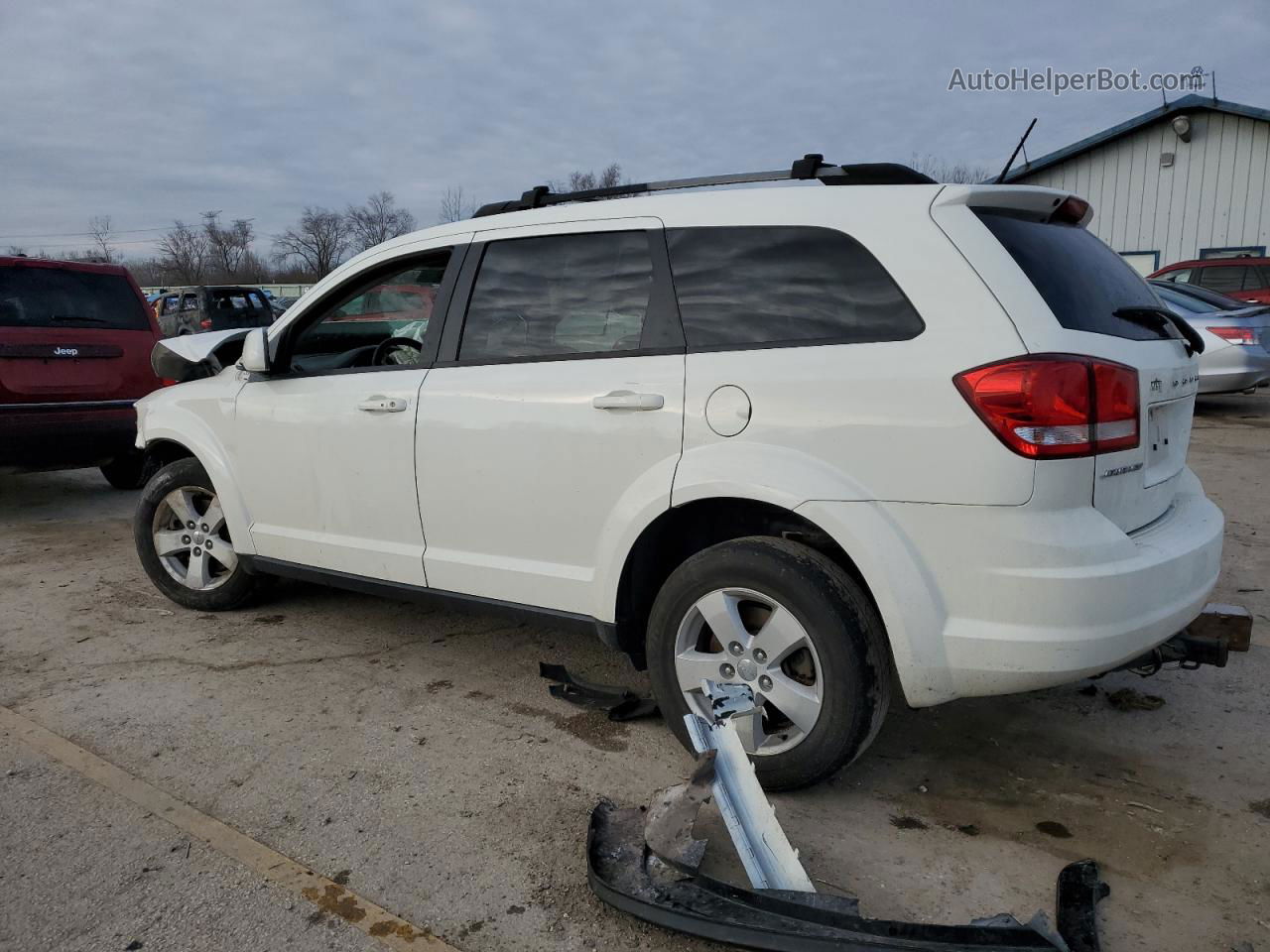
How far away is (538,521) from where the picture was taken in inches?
131

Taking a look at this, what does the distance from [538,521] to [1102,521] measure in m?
1.76

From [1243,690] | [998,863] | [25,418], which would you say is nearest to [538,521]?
[998,863]

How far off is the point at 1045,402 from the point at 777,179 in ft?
4.32

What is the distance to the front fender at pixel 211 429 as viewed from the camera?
14.3 ft

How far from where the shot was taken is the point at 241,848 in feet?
8.87

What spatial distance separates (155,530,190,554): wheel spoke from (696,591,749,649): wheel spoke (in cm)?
305

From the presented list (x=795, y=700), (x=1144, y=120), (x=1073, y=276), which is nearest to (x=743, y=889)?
(x=795, y=700)

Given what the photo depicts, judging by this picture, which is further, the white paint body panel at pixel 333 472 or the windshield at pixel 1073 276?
the white paint body panel at pixel 333 472

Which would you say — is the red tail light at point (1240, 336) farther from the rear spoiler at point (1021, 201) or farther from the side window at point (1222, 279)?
the rear spoiler at point (1021, 201)

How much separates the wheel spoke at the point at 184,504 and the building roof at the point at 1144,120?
15439 millimetres

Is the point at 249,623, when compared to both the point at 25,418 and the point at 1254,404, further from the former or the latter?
the point at 1254,404

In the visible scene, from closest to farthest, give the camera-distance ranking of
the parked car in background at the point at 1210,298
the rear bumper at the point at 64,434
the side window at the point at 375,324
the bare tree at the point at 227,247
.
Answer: the side window at the point at 375,324 → the rear bumper at the point at 64,434 → the parked car in background at the point at 1210,298 → the bare tree at the point at 227,247

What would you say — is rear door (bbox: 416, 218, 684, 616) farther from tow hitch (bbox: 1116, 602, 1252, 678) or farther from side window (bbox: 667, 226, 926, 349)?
tow hitch (bbox: 1116, 602, 1252, 678)

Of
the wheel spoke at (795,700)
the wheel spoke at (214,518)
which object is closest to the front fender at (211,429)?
the wheel spoke at (214,518)
